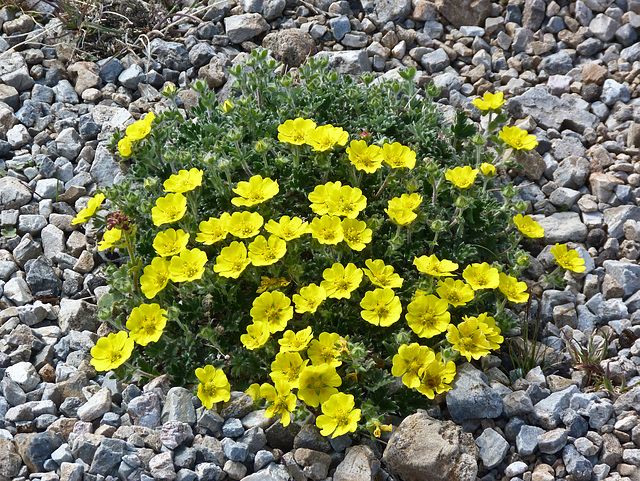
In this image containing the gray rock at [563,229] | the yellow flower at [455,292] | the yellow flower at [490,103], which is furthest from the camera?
the gray rock at [563,229]

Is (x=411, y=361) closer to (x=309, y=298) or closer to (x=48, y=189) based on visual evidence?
(x=309, y=298)

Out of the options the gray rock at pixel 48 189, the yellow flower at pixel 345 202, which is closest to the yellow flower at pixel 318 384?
the yellow flower at pixel 345 202

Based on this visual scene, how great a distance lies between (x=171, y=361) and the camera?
3.19 meters

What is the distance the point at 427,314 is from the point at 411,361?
0.79ft

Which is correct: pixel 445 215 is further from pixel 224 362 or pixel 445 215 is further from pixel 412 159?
pixel 224 362

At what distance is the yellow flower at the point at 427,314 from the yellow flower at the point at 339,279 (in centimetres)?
27

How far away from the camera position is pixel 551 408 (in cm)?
299

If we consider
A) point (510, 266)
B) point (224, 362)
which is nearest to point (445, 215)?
point (510, 266)

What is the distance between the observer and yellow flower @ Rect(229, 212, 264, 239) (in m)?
3.17

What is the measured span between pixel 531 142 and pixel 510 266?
29.0 inches

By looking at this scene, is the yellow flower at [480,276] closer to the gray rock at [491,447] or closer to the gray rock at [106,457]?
the gray rock at [491,447]

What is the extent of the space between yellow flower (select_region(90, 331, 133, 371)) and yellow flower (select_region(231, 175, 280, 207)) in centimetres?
84

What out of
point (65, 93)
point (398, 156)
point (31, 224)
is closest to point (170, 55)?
point (65, 93)

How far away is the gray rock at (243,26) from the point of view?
5.05 metres
